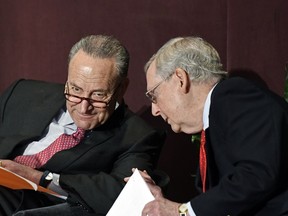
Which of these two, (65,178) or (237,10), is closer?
(65,178)

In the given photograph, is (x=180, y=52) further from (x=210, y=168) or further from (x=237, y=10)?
(x=237, y=10)

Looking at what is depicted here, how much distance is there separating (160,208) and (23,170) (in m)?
0.82

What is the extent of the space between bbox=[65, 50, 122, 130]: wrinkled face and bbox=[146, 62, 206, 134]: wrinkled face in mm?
544

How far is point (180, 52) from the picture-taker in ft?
8.65

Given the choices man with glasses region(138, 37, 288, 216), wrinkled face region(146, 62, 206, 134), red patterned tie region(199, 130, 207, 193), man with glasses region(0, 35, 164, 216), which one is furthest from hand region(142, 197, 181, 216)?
man with glasses region(0, 35, 164, 216)

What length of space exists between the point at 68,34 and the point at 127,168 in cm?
124

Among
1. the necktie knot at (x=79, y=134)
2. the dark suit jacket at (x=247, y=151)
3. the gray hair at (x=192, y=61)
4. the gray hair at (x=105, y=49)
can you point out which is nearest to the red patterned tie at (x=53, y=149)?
the necktie knot at (x=79, y=134)

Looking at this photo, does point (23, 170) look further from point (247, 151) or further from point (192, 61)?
point (247, 151)

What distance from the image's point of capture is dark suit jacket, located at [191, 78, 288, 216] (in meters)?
2.41

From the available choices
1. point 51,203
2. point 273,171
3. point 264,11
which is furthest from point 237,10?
point 273,171

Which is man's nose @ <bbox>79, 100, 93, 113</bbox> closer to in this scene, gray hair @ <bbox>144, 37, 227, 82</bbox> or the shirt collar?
gray hair @ <bbox>144, 37, 227, 82</bbox>

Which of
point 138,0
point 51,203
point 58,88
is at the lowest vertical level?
point 51,203

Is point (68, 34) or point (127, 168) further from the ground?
point (68, 34)

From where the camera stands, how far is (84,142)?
3371 millimetres
